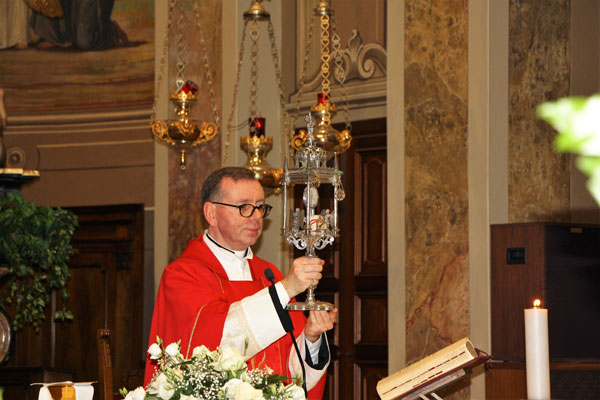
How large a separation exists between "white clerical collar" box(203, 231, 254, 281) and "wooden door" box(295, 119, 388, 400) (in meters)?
3.60

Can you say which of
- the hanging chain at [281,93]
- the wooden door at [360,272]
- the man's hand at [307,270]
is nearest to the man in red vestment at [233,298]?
the man's hand at [307,270]

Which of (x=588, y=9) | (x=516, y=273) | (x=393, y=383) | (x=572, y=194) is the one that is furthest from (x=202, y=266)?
(x=588, y=9)

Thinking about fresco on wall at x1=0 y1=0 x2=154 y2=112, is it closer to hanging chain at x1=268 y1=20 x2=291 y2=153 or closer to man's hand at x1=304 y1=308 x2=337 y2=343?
hanging chain at x1=268 y1=20 x2=291 y2=153

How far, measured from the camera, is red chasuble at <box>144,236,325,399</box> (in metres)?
3.42

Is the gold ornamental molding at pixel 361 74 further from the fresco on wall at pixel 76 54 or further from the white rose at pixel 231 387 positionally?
the white rose at pixel 231 387

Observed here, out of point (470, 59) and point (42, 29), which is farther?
point (42, 29)

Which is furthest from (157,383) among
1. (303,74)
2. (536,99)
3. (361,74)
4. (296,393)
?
(303,74)

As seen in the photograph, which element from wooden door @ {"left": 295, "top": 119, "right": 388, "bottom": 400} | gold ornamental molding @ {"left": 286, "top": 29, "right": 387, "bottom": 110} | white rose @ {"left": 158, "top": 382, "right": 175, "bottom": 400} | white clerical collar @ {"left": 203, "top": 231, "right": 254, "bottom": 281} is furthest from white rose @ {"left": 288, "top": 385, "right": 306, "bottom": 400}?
gold ornamental molding @ {"left": 286, "top": 29, "right": 387, "bottom": 110}

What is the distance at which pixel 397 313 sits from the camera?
6484 mm

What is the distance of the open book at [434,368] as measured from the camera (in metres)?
1.93

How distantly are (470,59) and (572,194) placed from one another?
1.29 metres

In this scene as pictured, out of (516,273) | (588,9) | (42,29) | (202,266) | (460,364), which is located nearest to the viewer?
(460,364)

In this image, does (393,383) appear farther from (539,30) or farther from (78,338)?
(78,338)

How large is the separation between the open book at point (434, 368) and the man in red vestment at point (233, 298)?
1026mm
